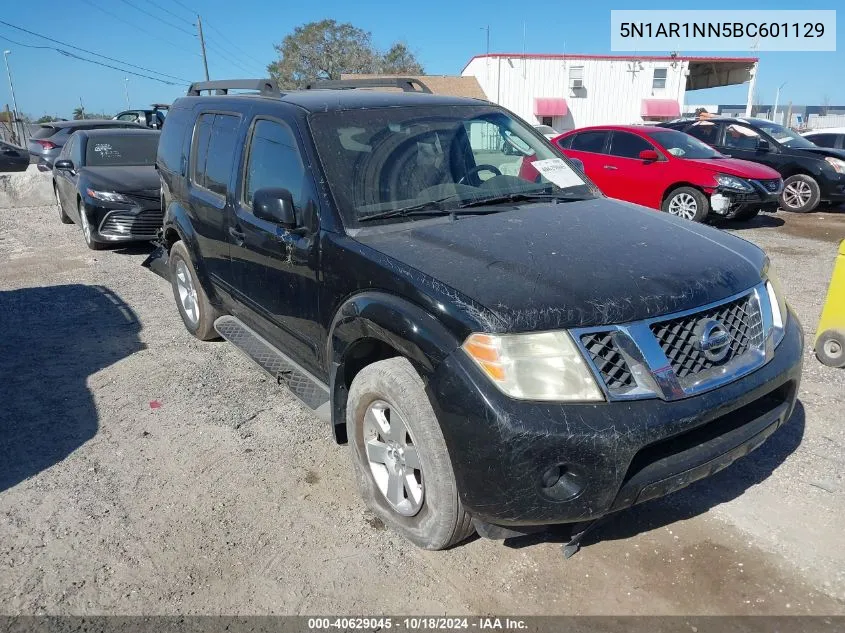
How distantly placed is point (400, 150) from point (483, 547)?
2.06 meters

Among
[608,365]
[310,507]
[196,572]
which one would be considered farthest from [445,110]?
[196,572]

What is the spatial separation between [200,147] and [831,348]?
187 inches

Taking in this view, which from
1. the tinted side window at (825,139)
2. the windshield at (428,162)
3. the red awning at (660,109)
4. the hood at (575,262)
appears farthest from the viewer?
the red awning at (660,109)

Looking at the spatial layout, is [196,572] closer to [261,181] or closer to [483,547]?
[483,547]

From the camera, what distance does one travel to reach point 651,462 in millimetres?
2396

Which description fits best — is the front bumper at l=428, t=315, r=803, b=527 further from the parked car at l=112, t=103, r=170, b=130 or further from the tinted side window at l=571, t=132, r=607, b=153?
the parked car at l=112, t=103, r=170, b=130

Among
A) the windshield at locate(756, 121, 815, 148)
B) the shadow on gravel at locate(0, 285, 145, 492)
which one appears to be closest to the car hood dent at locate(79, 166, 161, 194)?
the shadow on gravel at locate(0, 285, 145, 492)

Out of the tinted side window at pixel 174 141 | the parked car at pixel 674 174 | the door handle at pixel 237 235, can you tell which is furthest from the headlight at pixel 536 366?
the parked car at pixel 674 174

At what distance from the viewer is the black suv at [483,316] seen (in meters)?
2.27

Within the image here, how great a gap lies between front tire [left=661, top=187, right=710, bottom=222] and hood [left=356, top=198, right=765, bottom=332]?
6.93 metres

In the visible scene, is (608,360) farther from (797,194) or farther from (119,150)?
(797,194)

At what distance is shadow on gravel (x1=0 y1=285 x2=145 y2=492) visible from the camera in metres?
3.81

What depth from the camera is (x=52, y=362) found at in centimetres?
505

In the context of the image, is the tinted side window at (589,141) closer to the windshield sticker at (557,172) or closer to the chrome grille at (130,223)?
the chrome grille at (130,223)
